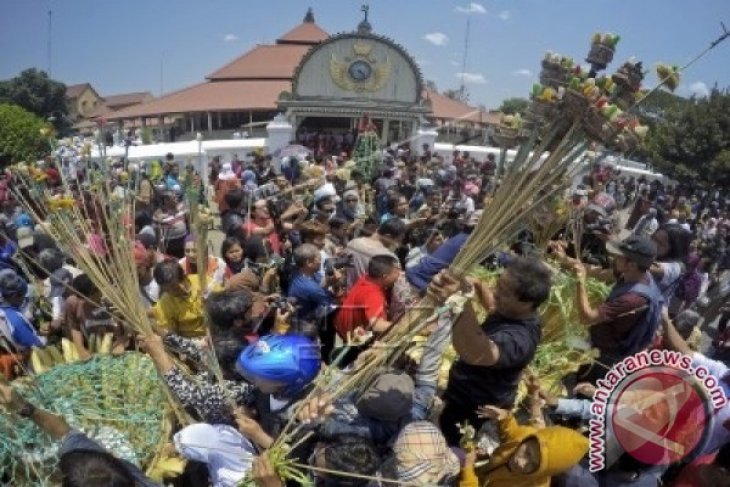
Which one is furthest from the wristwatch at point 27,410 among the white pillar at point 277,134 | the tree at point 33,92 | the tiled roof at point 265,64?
the tree at point 33,92

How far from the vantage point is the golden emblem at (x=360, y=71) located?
72.6 ft

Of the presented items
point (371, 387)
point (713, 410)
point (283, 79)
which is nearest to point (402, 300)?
point (371, 387)

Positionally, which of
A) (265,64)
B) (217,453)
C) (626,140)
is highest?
(265,64)

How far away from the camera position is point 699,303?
6.63 m

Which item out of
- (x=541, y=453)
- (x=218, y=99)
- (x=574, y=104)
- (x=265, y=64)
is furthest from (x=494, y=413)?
(x=265, y=64)

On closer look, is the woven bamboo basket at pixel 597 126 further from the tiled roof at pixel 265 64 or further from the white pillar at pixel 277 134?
the tiled roof at pixel 265 64

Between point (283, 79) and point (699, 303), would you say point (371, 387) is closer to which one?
point (699, 303)

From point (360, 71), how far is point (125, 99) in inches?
1799

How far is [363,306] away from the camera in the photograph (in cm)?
338

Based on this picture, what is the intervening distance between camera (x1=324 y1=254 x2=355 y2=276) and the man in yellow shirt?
42.9 inches

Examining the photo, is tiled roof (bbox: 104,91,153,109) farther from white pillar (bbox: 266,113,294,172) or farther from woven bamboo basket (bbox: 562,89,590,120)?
→ woven bamboo basket (bbox: 562,89,590,120)

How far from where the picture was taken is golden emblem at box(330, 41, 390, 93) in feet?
72.6

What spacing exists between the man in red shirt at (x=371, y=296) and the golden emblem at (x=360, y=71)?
1980 cm

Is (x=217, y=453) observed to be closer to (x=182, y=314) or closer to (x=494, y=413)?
(x=494, y=413)
